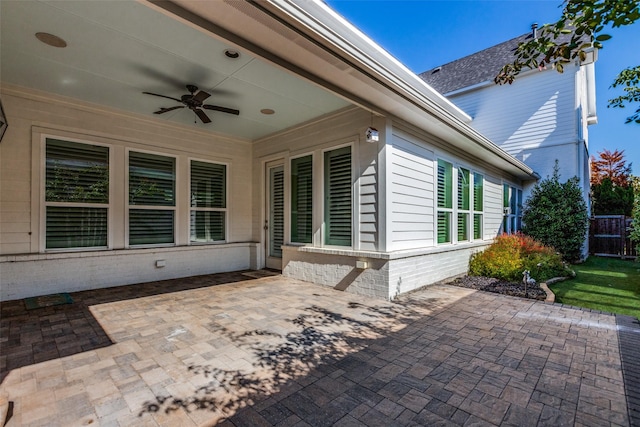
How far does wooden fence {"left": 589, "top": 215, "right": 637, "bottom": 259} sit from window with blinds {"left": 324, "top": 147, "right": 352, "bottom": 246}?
1128 centimetres

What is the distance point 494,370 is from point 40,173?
6626mm

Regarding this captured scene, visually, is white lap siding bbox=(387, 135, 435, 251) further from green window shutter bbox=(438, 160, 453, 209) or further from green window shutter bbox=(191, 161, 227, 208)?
green window shutter bbox=(191, 161, 227, 208)

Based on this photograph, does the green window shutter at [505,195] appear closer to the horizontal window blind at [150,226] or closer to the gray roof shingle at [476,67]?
the gray roof shingle at [476,67]

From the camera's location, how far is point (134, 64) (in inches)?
151

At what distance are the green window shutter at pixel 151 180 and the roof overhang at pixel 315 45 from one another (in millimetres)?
4148

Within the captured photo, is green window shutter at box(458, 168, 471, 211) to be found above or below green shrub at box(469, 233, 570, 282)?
above

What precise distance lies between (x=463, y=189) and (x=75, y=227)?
7944 mm

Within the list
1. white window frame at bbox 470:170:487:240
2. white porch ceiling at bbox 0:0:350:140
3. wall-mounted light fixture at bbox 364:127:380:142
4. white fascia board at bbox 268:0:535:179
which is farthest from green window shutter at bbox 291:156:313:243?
white window frame at bbox 470:170:487:240

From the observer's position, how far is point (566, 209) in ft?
30.0

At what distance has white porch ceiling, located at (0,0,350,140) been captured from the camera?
9.75 feet

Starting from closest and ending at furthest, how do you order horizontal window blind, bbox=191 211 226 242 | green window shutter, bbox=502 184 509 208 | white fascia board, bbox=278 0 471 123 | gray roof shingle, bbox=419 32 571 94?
white fascia board, bbox=278 0 471 123
horizontal window blind, bbox=191 211 226 242
green window shutter, bbox=502 184 509 208
gray roof shingle, bbox=419 32 571 94

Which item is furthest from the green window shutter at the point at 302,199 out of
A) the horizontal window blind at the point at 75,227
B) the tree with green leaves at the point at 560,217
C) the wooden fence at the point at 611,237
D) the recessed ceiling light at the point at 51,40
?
the wooden fence at the point at 611,237

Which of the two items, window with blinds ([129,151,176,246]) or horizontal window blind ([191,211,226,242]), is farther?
horizontal window blind ([191,211,226,242])

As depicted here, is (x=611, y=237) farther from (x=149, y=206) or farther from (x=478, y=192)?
(x=149, y=206)
